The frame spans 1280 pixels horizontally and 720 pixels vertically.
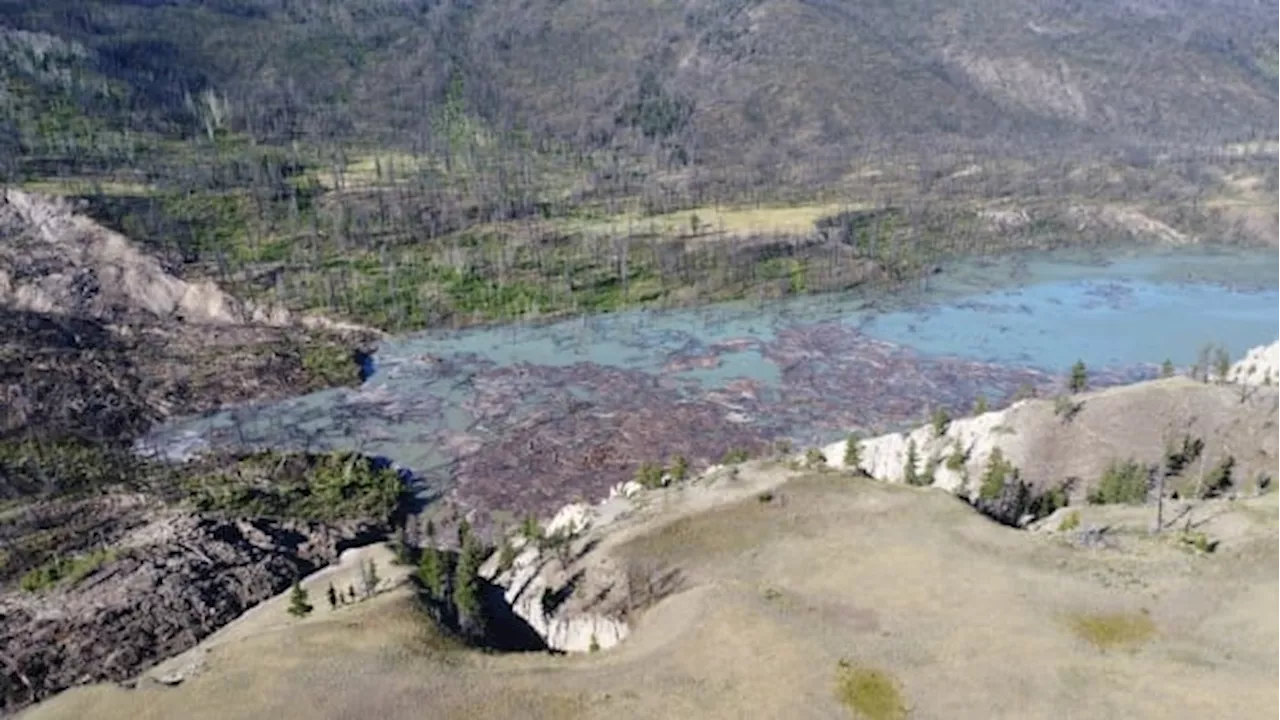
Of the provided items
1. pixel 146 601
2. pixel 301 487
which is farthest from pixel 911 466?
pixel 146 601

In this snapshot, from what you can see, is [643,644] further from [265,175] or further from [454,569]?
[265,175]

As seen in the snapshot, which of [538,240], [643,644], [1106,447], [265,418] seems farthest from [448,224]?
[643,644]

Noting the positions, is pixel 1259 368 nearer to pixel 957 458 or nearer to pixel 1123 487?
pixel 1123 487

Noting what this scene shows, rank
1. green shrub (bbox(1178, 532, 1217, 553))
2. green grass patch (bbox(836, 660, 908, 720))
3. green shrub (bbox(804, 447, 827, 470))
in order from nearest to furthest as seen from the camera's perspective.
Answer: green grass patch (bbox(836, 660, 908, 720)), green shrub (bbox(1178, 532, 1217, 553)), green shrub (bbox(804, 447, 827, 470))

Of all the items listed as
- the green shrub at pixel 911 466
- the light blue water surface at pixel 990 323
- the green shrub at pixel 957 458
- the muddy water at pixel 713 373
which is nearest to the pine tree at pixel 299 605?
the muddy water at pixel 713 373

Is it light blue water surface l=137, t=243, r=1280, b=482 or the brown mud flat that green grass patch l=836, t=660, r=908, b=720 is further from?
light blue water surface l=137, t=243, r=1280, b=482

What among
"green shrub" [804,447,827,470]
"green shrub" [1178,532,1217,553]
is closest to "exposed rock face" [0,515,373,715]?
"green shrub" [804,447,827,470]

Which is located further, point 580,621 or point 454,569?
Result: point 454,569
